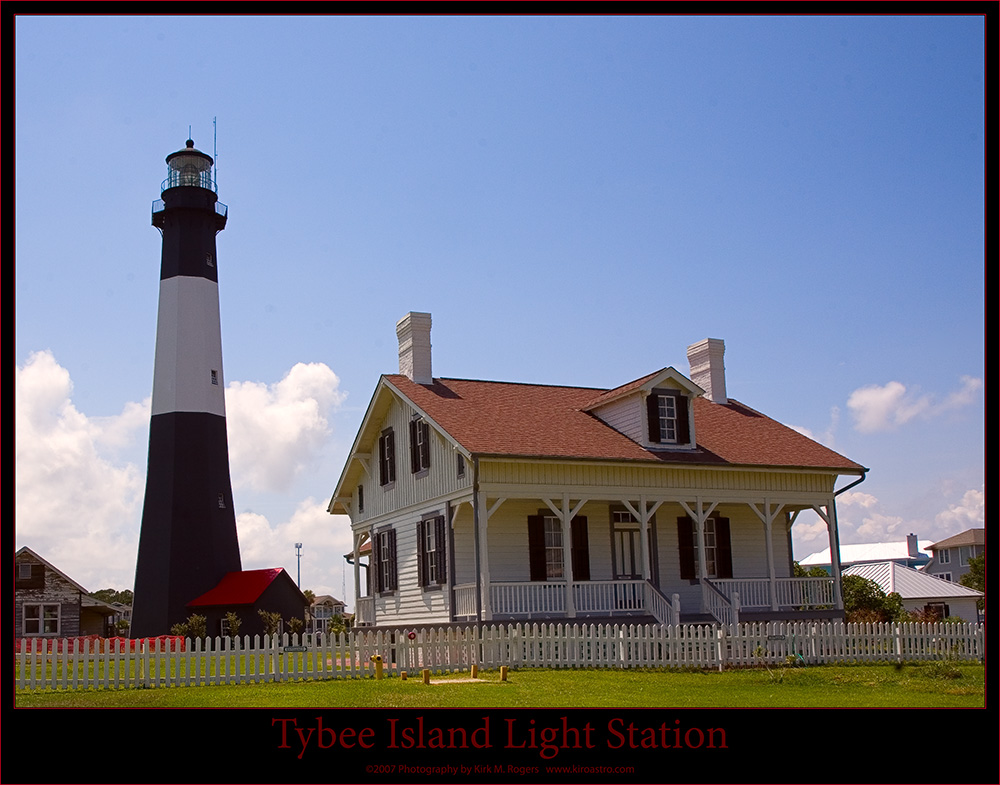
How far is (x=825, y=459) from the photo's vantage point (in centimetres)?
2464

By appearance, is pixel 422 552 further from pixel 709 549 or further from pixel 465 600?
pixel 709 549

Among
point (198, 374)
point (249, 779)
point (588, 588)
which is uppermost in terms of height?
point (198, 374)

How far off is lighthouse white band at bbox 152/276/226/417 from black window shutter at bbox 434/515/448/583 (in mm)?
14783

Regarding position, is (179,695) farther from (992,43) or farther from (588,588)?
(992,43)

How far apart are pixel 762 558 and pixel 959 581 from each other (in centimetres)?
5310

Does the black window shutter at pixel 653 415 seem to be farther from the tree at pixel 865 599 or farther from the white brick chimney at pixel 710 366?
the tree at pixel 865 599

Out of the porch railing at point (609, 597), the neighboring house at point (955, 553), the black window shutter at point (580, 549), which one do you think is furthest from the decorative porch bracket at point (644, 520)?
the neighboring house at point (955, 553)

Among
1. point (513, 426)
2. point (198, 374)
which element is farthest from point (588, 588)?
point (198, 374)

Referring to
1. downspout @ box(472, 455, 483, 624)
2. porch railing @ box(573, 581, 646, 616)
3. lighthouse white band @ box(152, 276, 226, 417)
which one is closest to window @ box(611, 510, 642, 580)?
porch railing @ box(573, 581, 646, 616)

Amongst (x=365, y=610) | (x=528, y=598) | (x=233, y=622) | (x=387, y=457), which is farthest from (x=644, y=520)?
(x=233, y=622)

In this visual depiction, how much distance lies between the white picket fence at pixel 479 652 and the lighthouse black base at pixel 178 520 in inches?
647

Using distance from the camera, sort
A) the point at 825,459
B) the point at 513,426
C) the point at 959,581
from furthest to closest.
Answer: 1. the point at 959,581
2. the point at 825,459
3. the point at 513,426

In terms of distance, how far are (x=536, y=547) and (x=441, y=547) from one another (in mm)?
2058

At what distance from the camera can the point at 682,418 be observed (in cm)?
2369
